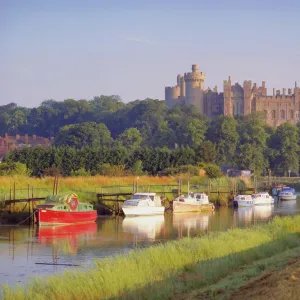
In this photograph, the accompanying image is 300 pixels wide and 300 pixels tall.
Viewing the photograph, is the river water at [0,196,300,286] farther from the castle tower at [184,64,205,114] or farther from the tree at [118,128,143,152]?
the castle tower at [184,64,205,114]

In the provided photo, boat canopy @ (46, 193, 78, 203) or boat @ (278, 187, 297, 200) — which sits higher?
boat canopy @ (46, 193, 78, 203)

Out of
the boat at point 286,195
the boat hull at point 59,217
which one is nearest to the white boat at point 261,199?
the boat at point 286,195

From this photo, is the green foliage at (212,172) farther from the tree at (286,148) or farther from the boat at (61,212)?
the tree at (286,148)

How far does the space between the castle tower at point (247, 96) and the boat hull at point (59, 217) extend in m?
127

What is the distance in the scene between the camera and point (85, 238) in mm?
31359

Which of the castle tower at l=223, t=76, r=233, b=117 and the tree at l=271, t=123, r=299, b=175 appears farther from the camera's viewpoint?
the castle tower at l=223, t=76, r=233, b=117

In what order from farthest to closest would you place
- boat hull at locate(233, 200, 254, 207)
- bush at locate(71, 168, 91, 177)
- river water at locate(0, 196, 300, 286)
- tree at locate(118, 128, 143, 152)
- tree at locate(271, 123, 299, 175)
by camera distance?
tree at locate(118, 128, 143, 152) → tree at locate(271, 123, 299, 175) → bush at locate(71, 168, 91, 177) → boat hull at locate(233, 200, 254, 207) → river water at locate(0, 196, 300, 286)

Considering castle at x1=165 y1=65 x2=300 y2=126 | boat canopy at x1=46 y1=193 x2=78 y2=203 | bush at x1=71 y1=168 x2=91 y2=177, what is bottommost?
boat canopy at x1=46 y1=193 x2=78 y2=203

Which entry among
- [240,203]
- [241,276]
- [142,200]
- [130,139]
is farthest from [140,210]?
[130,139]

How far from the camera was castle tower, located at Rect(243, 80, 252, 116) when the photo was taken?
16275 centimetres

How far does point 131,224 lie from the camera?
3831 cm

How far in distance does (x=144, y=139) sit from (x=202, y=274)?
11028 cm

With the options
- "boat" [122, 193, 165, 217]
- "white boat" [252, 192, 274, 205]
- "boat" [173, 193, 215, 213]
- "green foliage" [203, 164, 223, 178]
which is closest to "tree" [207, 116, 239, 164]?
"green foliage" [203, 164, 223, 178]

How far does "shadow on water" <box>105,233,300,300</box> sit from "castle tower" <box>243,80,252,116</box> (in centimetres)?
14182
